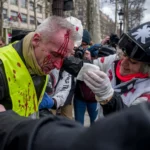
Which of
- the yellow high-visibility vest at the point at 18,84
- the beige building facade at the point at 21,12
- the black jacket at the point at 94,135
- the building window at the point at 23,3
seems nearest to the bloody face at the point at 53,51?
the yellow high-visibility vest at the point at 18,84

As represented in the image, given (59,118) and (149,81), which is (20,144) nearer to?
(59,118)

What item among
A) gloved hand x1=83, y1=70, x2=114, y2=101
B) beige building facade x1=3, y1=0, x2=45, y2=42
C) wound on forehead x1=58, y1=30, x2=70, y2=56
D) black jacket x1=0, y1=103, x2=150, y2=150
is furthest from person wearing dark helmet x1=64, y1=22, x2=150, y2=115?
beige building facade x1=3, y1=0, x2=45, y2=42

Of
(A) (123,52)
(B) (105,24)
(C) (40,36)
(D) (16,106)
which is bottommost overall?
(B) (105,24)

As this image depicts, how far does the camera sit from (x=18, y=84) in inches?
66.6

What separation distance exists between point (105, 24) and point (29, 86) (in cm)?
5932

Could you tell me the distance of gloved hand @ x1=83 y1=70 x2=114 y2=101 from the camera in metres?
1.86

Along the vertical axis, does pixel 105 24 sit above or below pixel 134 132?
below

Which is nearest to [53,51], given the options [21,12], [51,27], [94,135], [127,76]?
[51,27]

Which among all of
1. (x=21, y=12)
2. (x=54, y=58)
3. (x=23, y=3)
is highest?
(x=54, y=58)

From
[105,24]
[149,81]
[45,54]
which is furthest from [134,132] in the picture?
[105,24]

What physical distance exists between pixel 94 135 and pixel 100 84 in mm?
1383

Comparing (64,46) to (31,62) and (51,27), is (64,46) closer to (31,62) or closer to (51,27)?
(51,27)

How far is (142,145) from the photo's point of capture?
47 cm

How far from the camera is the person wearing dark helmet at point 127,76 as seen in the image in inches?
74.0
